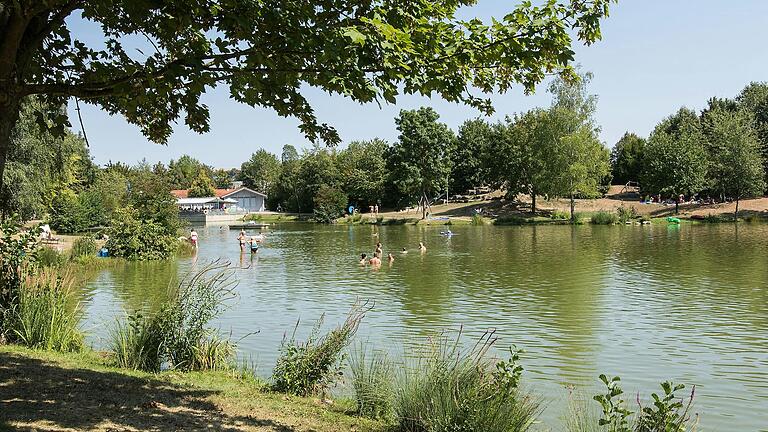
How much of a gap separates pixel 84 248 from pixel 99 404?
25346mm

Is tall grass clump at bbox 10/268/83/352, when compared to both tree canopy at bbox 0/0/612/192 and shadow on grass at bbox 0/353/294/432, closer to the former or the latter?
shadow on grass at bbox 0/353/294/432

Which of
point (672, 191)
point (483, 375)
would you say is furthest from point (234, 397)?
point (672, 191)

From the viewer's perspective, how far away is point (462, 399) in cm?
597

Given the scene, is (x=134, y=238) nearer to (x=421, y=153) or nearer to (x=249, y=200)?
(x=421, y=153)

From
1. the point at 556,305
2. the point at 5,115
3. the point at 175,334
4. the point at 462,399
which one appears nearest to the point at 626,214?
the point at 556,305

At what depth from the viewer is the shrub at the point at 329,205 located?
7531cm

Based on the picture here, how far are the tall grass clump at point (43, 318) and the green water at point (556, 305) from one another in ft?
4.40

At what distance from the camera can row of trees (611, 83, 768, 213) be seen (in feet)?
192

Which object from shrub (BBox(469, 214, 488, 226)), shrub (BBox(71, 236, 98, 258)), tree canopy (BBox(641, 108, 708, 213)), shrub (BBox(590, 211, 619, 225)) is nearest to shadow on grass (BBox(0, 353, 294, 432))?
shrub (BBox(71, 236, 98, 258))

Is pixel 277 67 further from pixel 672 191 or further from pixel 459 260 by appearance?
pixel 672 191

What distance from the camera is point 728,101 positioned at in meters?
82.3

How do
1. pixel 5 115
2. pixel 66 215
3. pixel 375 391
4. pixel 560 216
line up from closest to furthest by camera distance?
pixel 5 115 < pixel 375 391 < pixel 66 215 < pixel 560 216

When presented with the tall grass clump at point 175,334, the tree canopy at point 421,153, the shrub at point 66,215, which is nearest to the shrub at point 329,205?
the tree canopy at point 421,153

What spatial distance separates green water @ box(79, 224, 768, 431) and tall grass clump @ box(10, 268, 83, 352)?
4.40 ft
